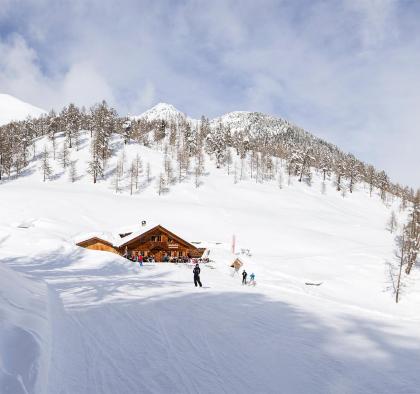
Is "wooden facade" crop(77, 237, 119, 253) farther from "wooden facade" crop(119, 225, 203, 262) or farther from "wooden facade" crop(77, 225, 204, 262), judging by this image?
"wooden facade" crop(119, 225, 203, 262)

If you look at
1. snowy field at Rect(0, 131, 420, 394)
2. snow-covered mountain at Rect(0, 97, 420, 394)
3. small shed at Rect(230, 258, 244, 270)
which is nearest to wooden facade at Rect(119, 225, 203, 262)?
snow-covered mountain at Rect(0, 97, 420, 394)

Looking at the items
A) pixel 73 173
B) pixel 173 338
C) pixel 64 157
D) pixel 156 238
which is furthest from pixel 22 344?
pixel 64 157

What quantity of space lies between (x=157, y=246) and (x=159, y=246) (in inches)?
11.2

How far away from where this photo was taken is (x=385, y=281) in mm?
42062

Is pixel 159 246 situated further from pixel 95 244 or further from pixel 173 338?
pixel 173 338

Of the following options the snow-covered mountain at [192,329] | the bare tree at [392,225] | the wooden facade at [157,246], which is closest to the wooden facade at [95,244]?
the wooden facade at [157,246]

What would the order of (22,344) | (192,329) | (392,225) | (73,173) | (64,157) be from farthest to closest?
(64,157)
(73,173)
(392,225)
(192,329)
(22,344)

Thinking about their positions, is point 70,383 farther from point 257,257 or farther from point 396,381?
point 257,257

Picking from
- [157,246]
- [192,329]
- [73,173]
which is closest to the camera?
[192,329]

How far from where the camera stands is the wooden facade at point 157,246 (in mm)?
46344

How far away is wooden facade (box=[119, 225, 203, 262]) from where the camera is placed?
4684cm

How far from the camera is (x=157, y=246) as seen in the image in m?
48.1

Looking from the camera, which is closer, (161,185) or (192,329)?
(192,329)

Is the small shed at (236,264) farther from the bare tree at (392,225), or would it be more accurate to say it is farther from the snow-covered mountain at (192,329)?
the bare tree at (392,225)
